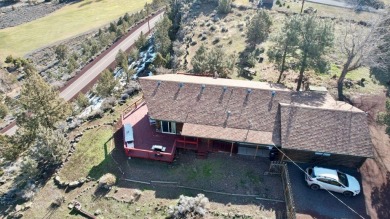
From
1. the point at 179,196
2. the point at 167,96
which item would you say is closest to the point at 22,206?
the point at 179,196

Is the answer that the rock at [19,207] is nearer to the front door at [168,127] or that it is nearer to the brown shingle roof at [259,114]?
the brown shingle roof at [259,114]

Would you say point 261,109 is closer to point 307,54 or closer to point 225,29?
point 307,54

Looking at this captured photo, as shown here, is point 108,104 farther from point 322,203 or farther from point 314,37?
point 322,203

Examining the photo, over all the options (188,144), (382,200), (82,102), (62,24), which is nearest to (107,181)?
(188,144)

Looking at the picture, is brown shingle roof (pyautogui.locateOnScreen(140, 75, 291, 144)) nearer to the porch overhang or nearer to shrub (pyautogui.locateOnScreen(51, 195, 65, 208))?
the porch overhang

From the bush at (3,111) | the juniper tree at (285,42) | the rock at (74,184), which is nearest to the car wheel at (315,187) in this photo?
the juniper tree at (285,42)

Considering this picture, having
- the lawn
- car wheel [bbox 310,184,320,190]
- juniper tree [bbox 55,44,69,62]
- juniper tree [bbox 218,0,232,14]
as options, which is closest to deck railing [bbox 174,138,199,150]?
the lawn

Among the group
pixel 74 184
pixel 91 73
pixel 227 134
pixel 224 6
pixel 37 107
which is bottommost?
pixel 91 73
